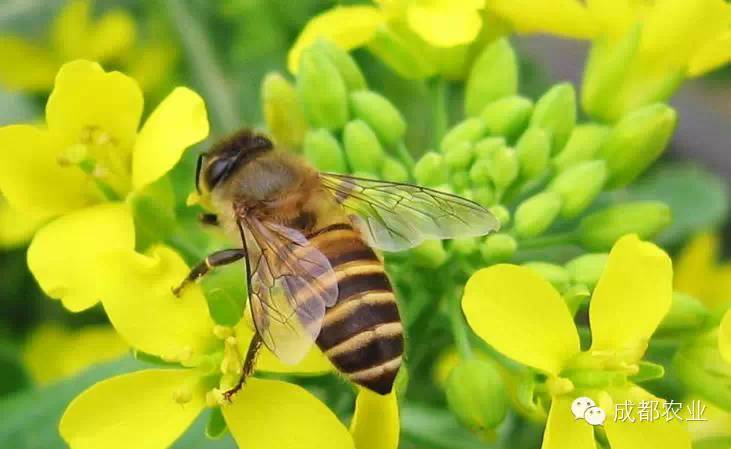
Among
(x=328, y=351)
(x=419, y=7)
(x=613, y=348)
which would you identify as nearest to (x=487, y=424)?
(x=613, y=348)

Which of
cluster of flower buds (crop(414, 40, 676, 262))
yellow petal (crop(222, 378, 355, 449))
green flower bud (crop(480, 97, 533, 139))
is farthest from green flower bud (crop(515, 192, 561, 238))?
yellow petal (crop(222, 378, 355, 449))

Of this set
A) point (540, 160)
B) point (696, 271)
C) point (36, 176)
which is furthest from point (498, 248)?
point (696, 271)

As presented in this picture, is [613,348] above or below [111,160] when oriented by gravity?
below

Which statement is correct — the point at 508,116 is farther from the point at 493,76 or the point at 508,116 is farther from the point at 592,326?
the point at 592,326

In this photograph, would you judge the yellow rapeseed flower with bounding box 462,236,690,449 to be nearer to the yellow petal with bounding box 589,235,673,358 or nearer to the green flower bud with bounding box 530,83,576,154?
the yellow petal with bounding box 589,235,673,358

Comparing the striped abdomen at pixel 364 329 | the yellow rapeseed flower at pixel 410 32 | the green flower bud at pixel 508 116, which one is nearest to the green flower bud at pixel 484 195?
the green flower bud at pixel 508 116

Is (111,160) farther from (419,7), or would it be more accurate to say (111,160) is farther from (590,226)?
(590,226)

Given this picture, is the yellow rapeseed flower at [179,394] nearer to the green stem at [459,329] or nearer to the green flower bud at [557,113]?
the green stem at [459,329]
